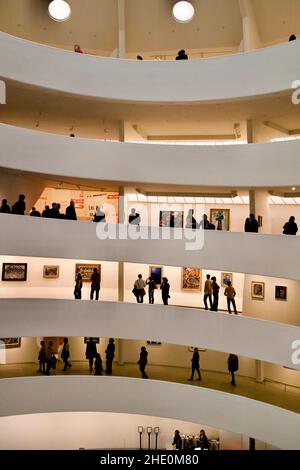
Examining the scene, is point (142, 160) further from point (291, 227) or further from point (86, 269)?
point (86, 269)

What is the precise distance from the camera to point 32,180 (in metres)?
19.0

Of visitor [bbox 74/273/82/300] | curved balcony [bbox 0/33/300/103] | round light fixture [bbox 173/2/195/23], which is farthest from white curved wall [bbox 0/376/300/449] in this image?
round light fixture [bbox 173/2/195/23]

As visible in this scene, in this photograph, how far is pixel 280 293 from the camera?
1814cm

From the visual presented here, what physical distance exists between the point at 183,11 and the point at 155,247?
10.5 m

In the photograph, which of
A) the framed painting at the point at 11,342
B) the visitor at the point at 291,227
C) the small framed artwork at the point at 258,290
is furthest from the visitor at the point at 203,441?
the visitor at the point at 291,227

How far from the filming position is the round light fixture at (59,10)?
1886 centimetres

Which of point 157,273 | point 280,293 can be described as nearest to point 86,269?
point 157,273

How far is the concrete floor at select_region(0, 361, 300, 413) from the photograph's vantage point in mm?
15952

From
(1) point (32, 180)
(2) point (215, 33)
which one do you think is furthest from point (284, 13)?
(1) point (32, 180)

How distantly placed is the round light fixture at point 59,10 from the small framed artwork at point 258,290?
14.3 metres

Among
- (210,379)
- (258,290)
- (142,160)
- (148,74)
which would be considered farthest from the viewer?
(258,290)

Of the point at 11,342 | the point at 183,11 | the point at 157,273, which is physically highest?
the point at 183,11

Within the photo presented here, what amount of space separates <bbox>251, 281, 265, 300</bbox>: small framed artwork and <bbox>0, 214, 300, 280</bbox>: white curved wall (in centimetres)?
418

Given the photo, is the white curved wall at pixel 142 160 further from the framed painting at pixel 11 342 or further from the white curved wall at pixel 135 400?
the framed painting at pixel 11 342
